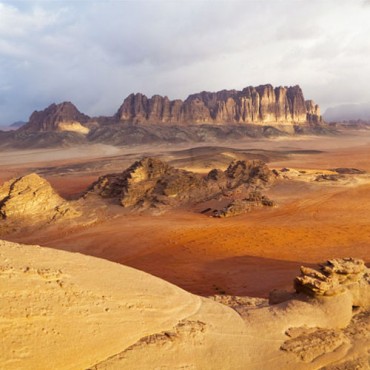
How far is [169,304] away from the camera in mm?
4930

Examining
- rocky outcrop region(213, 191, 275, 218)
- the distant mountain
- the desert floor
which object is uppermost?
the distant mountain

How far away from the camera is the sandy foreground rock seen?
364cm

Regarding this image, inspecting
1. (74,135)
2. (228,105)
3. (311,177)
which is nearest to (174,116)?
(228,105)

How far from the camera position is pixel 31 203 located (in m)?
16.1

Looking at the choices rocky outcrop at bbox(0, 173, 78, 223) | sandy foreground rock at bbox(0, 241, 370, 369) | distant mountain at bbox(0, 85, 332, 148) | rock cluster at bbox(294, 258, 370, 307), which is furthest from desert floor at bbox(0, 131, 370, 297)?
distant mountain at bbox(0, 85, 332, 148)

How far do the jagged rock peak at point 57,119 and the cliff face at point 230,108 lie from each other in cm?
1157

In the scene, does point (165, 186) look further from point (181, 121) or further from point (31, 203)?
point (181, 121)

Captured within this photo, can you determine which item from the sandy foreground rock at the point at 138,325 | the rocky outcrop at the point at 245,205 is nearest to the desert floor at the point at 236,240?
the rocky outcrop at the point at 245,205

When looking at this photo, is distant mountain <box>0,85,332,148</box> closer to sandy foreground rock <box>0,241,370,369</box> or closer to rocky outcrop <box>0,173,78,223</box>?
rocky outcrop <box>0,173,78,223</box>

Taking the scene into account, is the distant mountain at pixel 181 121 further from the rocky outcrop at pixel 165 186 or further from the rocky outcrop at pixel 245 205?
the rocky outcrop at pixel 245 205

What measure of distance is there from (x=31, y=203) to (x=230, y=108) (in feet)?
317

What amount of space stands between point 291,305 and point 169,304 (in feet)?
6.97

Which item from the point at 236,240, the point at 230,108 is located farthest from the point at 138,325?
the point at 230,108

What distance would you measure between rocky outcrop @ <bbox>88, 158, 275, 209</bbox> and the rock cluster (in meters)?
11.4
